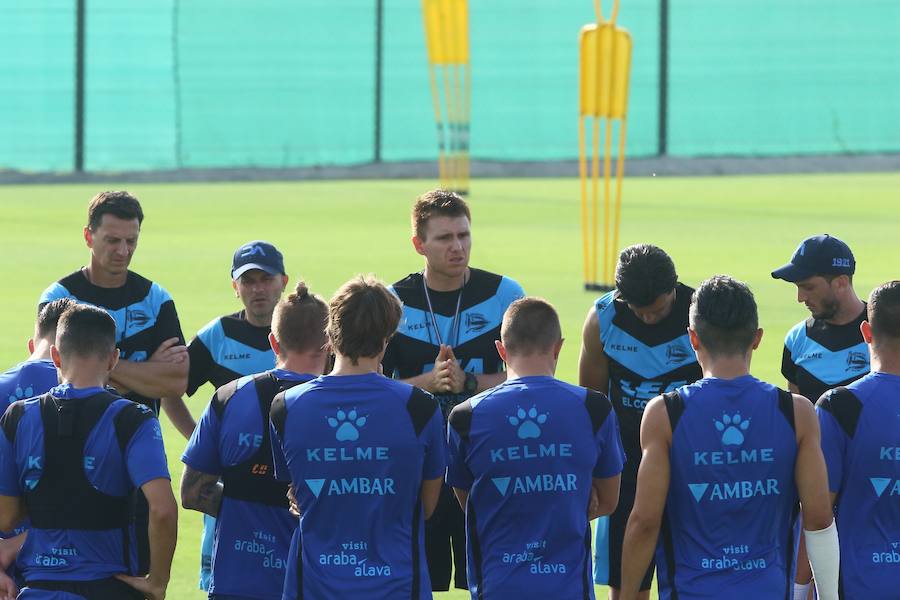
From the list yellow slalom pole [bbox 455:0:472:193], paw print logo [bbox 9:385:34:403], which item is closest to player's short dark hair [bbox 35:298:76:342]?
paw print logo [bbox 9:385:34:403]

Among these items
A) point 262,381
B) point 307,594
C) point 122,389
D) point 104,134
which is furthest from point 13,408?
point 104,134

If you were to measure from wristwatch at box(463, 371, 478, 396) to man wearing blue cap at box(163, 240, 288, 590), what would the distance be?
98 centimetres

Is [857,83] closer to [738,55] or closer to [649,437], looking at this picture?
[738,55]

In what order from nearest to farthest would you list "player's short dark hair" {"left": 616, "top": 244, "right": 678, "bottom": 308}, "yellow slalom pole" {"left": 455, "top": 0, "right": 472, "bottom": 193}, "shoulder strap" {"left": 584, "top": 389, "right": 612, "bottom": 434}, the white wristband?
the white wristband
"shoulder strap" {"left": 584, "top": 389, "right": 612, "bottom": 434}
"player's short dark hair" {"left": 616, "top": 244, "right": 678, "bottom": 308}
"yellow slalom pole" {"left": 455, "top": 0, "right": 472, "bottom": 193}

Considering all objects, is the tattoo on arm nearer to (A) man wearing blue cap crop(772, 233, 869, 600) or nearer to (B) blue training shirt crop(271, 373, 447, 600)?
(B) blue training shirt crop(271, 373, 447, 600)

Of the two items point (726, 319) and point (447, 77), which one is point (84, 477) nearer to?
point (726, 319)

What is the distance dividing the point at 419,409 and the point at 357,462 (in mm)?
266

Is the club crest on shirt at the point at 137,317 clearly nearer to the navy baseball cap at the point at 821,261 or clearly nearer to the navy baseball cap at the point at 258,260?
the navy baseball cap at the point at 258,260

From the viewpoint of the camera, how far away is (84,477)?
181 inches

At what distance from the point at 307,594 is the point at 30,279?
13.4m

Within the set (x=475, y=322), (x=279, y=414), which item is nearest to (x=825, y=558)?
(x=279, y=414)

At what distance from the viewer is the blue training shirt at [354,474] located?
450 cm

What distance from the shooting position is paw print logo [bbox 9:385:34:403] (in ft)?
17.2

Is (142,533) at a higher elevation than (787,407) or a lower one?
lower
